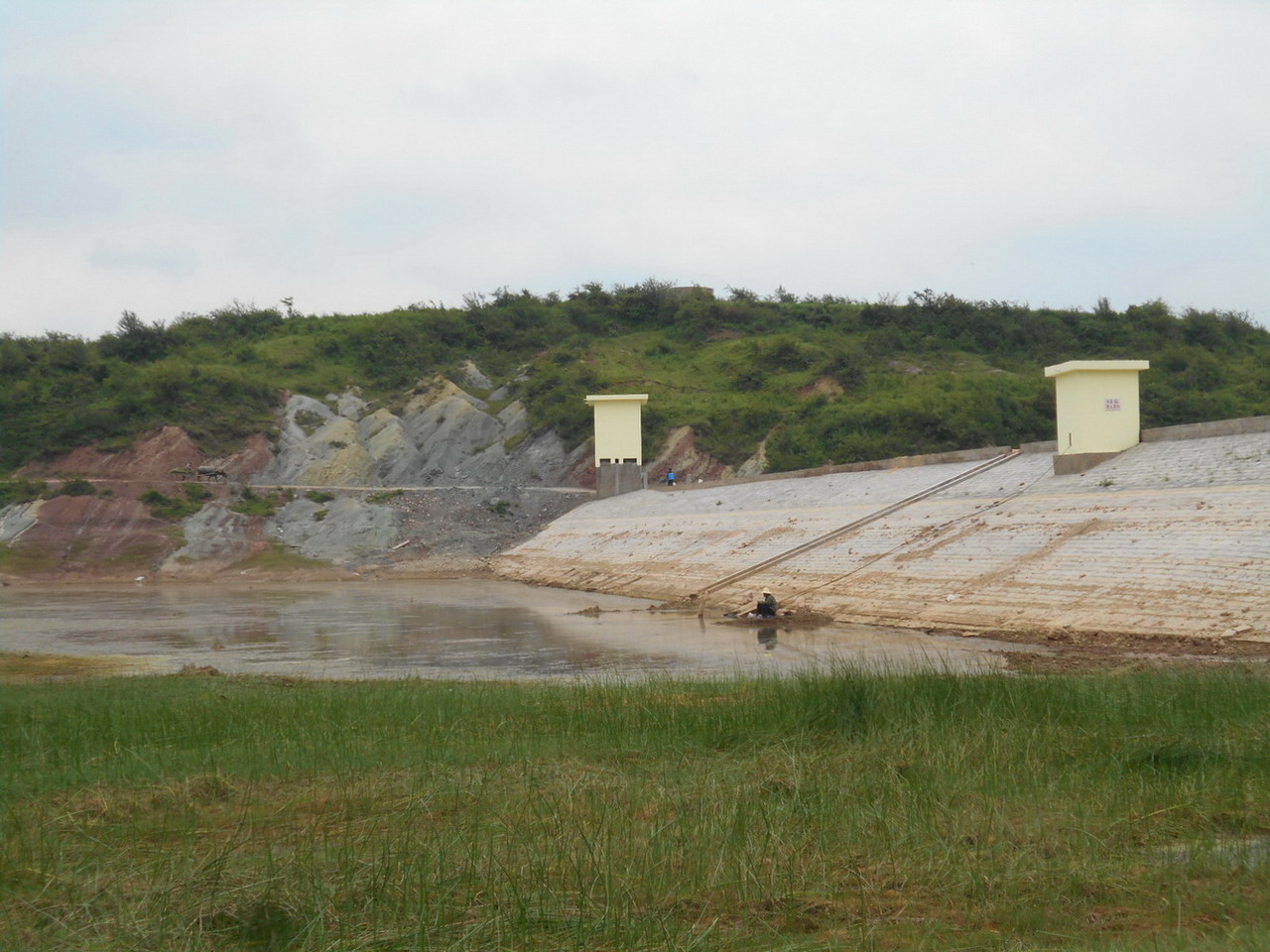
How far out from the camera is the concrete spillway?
20.0 m

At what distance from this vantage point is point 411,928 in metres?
4.94

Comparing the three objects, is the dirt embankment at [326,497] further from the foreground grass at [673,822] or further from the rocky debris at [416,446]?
the foreground grass at [673,822]

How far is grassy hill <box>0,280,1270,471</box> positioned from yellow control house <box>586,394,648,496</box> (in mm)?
6377

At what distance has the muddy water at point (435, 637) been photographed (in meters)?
19.7

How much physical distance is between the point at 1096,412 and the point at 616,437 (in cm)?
2800

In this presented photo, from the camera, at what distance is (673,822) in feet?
22.4

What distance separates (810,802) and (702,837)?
1101 millimetres

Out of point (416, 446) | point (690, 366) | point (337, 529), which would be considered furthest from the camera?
point (690, 366)

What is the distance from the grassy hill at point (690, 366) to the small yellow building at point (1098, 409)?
83.4 ft

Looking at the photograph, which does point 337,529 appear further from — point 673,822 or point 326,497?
point 673,822

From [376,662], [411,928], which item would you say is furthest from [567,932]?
[376,662]

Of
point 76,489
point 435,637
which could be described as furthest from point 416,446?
point 435,637

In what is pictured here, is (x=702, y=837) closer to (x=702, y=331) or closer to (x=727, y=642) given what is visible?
(x=727, y=642)

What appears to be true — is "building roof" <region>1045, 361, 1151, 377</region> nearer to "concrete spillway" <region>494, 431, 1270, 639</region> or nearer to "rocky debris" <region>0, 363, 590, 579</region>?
"concrete spillway" <region>494, 431, 1270, 639</region>
